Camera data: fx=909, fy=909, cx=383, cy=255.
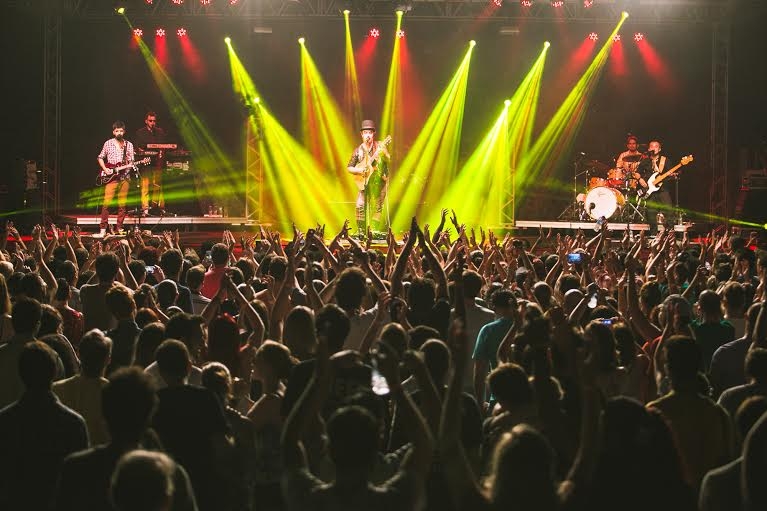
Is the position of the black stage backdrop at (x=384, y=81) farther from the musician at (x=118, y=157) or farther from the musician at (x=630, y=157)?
the musician at (x=118, y=157)

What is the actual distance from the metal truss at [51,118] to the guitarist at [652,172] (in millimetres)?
12393

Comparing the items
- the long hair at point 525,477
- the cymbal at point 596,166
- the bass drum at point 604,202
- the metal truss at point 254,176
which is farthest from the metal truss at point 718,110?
the long hair at point 525,477

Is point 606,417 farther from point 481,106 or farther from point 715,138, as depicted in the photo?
point 481,106

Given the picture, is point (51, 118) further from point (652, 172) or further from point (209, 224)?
point (652, 172)

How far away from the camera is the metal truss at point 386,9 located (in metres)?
18.5

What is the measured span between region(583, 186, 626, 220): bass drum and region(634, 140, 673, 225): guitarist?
0.82 metres

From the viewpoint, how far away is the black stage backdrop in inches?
819

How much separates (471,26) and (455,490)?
19663 millimetres

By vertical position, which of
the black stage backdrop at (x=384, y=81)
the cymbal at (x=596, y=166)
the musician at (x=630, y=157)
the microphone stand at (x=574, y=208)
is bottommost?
the microphone stand at (x=574, y=208)

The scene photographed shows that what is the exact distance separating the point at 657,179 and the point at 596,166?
4.64 ft

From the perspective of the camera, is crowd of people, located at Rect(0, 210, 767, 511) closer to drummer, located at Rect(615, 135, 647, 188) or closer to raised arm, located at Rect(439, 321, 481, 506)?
raised arm, located at Rect(439, 321, 481, 506)

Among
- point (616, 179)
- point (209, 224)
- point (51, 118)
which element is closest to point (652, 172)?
point (616, 179)

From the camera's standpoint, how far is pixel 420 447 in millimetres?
2562

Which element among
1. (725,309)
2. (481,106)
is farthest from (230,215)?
(725,309)
